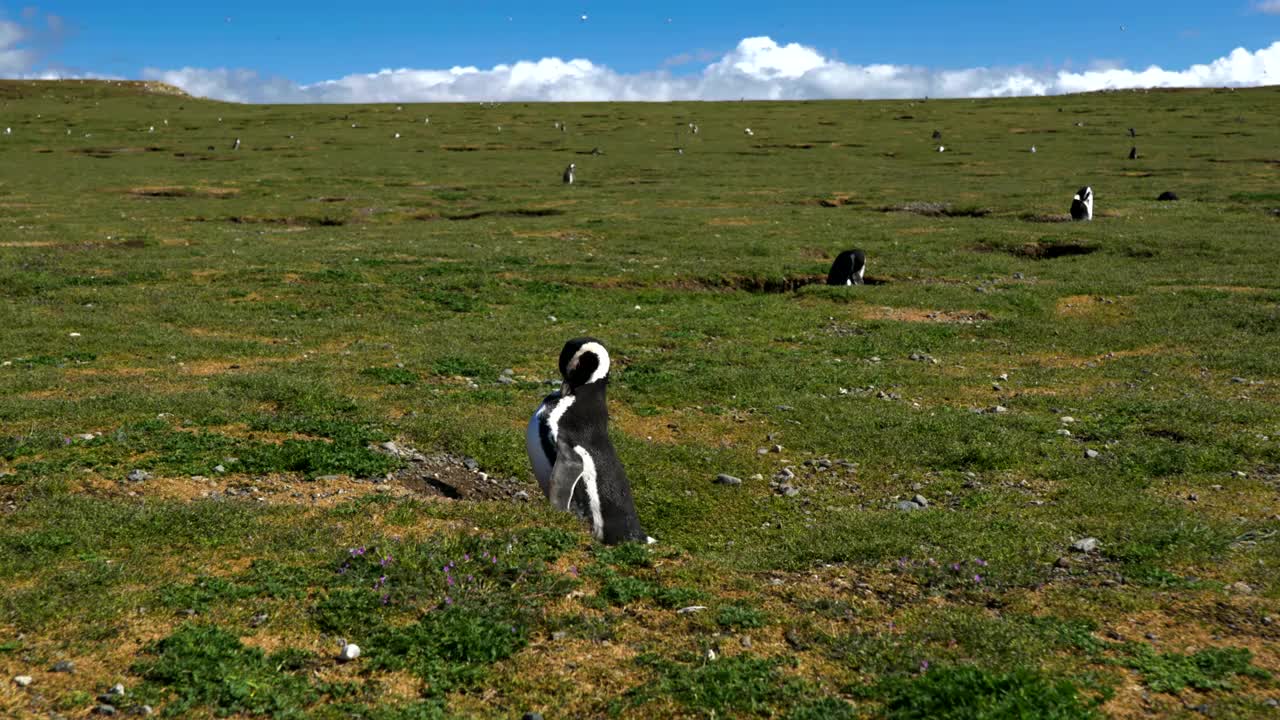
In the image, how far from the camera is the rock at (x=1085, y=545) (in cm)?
873

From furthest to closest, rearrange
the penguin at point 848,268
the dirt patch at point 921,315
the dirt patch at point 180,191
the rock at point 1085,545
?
1. the dirt patch at point 180,191
2. the penguin at point 848,268
3. the dirt patch at point 921,315
4. the rock at point 1085,545

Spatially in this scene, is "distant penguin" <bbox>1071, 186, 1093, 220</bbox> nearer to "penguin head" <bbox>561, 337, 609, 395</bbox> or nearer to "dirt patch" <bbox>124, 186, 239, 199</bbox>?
"penguin head" <bbox>561, 337, 609, 395</bbox>

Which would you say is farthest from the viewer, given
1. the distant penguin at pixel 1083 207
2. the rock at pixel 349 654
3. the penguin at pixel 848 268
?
the distant penguin at pixel 1083 207

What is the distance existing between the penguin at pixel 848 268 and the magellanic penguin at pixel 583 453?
1483 cm

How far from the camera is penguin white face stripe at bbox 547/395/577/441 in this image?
30.7 ft

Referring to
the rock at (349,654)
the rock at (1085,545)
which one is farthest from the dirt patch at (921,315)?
the rock at (349,654)

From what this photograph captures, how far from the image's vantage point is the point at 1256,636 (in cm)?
691

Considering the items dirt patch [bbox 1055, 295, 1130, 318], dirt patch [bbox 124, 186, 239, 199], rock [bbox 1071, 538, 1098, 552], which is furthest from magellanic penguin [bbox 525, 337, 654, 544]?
dirt patch [bbox 124, 186, 239, 199]

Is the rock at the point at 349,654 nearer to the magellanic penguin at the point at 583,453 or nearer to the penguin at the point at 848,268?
the magellanic penguin at the point at 583,453

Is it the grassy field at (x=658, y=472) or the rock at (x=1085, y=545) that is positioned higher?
the grassy field at (x=658, y=472)

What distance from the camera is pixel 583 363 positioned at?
9.54m

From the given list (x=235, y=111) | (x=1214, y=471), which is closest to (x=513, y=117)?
(x=235, y=111)

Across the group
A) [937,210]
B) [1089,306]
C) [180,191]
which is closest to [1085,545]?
[1089,306]

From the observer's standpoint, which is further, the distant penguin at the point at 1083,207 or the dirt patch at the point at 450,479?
the distant penguin at the point at 1083,207
